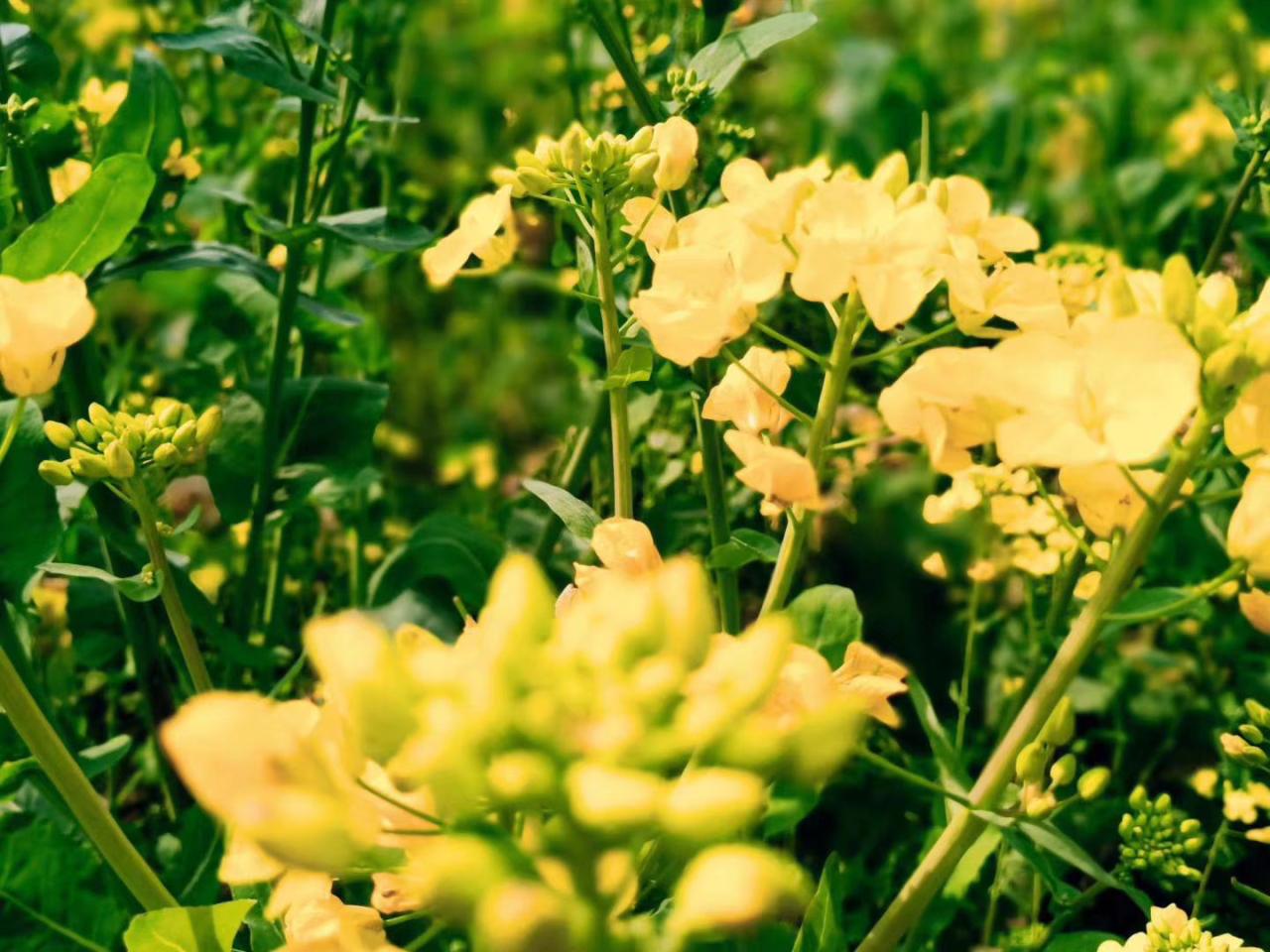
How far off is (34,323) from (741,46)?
1.78 feet

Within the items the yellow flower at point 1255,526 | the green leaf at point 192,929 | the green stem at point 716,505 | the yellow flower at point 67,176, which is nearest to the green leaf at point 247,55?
the yellow flower at point 67,176

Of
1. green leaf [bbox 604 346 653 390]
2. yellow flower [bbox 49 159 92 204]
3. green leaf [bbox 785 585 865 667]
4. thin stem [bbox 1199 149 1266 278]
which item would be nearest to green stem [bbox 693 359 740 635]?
green leaf [bbox 785 585 865 667]

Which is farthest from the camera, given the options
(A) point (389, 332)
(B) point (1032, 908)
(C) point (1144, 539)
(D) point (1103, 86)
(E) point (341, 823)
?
(D) point (1103, 86)

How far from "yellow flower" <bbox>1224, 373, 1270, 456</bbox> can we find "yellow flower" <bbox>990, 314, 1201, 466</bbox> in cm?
3

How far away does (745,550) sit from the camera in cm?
73

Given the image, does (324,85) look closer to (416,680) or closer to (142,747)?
(142,747)

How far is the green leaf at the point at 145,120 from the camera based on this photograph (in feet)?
3.46

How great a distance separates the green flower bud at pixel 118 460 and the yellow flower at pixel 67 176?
432 mm

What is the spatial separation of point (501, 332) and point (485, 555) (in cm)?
121

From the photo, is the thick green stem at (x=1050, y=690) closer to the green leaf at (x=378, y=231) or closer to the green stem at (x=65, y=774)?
the green stem at (x=65, y=774)

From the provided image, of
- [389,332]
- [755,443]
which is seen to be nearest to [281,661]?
[755,443]

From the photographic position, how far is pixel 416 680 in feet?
1.51

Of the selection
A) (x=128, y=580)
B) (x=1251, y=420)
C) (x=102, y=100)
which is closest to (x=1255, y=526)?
(x=1251, y=420)

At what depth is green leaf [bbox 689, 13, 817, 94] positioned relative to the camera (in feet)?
2.99
